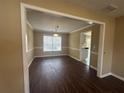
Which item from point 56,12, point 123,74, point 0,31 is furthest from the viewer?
point 123,74

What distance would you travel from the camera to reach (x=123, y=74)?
2783mm

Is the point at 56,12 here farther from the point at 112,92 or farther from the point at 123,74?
the point at 123,74

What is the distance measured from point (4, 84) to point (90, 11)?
3064mm

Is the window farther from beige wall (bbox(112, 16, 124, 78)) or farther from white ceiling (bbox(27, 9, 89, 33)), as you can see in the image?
beige wall (bbox(112, 16, 124, 78))

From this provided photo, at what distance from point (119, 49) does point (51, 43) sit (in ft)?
18.1

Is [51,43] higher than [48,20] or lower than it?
lower

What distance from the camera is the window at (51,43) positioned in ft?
22.9

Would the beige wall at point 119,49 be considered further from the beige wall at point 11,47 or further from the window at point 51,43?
the window at point 51,43

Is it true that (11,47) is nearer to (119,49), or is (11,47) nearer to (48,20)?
(48,20)

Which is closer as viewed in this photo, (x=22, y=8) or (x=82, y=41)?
(x=22, y=8)

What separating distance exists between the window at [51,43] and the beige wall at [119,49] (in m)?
5.19

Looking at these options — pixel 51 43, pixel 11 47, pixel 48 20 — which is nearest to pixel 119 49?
pixel 48 20

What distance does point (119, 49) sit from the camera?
9.59ft

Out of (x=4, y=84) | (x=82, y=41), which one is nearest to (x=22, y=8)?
(x=4, y=84)
